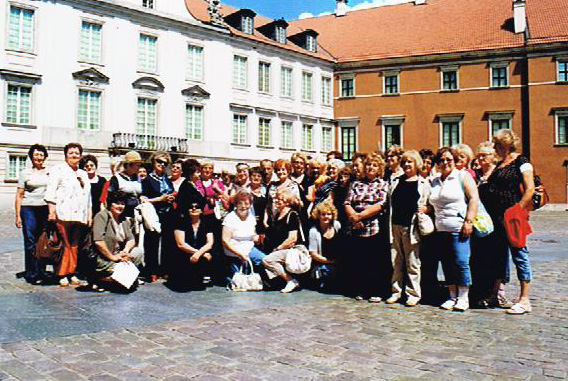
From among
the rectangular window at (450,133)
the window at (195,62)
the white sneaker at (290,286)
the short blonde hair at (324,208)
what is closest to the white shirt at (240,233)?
the white sneaker at (290,286)

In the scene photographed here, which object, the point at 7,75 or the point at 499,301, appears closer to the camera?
the point at 499,301

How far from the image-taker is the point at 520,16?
36.6 m

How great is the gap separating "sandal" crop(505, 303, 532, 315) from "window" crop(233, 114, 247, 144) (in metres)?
29.9

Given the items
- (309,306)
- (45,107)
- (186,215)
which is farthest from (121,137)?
(309,306)

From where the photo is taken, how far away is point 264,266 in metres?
8.05

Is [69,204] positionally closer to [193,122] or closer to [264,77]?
[193,122]

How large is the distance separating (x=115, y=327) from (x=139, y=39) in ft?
90.5

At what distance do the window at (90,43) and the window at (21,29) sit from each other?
2.48 metres

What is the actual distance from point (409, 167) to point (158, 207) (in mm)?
3854

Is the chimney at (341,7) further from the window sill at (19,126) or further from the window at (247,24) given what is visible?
the window sill at (19,126)

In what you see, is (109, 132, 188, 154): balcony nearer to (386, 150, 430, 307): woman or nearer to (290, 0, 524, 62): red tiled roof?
(290, 0, 524, 62): red tiled roof

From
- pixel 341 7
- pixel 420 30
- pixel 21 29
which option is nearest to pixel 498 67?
pixel 420 30

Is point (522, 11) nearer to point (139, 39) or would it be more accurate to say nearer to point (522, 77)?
point (522, 77)

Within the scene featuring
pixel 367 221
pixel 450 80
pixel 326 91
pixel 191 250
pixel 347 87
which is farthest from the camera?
pixel 326 91
